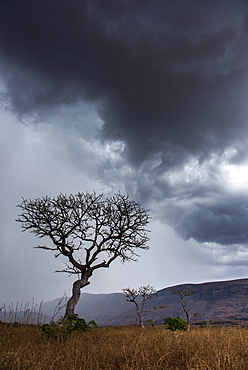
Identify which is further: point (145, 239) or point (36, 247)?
point (145, 239)

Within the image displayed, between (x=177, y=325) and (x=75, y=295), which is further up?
(x=75, y=295)

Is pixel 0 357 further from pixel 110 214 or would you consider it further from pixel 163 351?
pixel 110 214

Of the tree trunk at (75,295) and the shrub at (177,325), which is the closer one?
the shrub at (177,325)

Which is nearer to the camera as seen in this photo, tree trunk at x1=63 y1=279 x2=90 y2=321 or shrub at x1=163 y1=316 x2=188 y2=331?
shrub at x1=163 y1=316 x2=188 y2=331

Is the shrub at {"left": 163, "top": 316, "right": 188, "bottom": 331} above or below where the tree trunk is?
below

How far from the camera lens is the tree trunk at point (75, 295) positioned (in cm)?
1477

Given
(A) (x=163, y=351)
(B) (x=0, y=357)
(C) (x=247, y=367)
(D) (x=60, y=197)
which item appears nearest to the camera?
(C) (x=247, y=367)

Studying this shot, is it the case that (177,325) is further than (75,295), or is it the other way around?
(75,295)

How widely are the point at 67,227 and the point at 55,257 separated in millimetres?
2308

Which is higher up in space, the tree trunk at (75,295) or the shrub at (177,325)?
the tree trunk at (75,295)

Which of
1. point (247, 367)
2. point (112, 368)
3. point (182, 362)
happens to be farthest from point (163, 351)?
point (247, 367)

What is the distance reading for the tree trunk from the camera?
14.8m

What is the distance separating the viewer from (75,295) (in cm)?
1538

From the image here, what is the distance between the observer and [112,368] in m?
4.09
